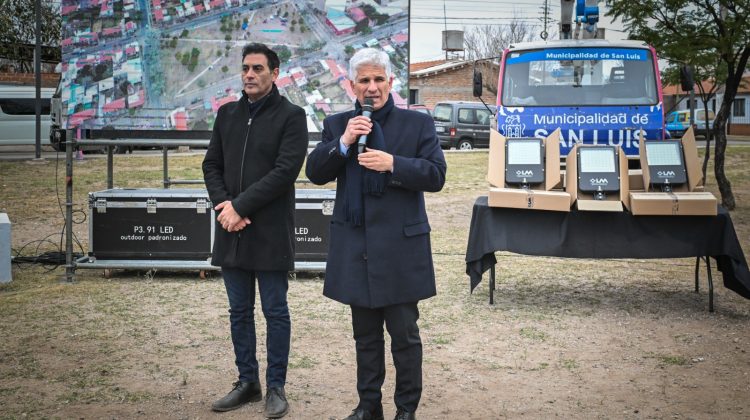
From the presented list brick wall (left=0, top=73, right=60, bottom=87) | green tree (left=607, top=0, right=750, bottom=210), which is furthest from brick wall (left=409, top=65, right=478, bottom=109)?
green tree (left=607, top=0, right=750, bottom=210)

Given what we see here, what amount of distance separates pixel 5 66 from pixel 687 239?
40.1 metres

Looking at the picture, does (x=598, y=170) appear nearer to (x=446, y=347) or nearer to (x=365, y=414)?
(x=446, y=347)

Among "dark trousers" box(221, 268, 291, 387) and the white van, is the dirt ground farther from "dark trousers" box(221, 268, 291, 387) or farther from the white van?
the white van

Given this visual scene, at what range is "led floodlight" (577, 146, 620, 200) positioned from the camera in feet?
25.5

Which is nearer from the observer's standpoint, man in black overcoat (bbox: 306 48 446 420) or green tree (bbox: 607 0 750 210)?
man in black overcoat (bbox: 306 48 446 420)

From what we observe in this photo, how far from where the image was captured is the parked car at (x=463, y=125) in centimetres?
3192

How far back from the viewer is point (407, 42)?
9570mm

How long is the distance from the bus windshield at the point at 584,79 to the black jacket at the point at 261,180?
6644mm

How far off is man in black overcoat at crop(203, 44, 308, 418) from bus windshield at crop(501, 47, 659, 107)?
6.66 meters

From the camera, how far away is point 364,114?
14.3 feet

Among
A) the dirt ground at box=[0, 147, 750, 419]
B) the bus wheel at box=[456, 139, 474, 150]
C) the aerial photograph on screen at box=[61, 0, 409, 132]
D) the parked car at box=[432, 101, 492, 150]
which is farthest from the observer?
the bus wheel at box=[456, 139, 474, 150]

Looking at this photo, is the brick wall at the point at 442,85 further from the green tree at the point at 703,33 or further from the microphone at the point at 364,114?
the microphone at the point at 364,114

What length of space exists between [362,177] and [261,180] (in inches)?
31.1

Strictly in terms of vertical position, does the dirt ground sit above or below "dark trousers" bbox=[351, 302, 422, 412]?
below
